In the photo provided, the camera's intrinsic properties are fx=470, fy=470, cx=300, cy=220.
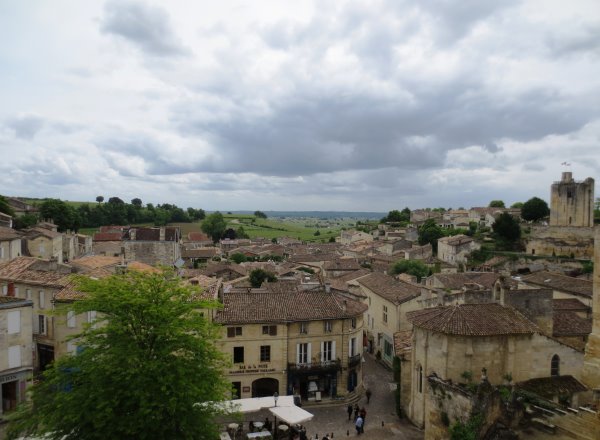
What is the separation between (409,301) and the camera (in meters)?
44.2

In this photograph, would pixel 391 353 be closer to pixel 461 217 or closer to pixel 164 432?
pixel 164 432

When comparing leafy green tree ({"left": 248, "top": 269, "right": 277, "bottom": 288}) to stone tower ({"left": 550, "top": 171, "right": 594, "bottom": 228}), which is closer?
leafy green tree ({"left": 248, "top": 269, "right": 277, "bottom": 288})

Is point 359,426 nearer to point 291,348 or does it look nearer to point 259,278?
point 291,348

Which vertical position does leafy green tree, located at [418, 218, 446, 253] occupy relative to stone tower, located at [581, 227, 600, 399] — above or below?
below

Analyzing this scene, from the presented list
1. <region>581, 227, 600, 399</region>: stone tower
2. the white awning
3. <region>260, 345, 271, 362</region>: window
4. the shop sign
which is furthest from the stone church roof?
the shop sign

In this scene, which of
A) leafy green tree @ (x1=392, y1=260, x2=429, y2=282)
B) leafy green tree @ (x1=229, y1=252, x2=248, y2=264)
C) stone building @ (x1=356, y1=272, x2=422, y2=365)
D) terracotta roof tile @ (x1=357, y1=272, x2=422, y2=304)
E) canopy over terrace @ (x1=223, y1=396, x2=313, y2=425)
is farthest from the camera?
leafy green tree @ (x1=229, y1=252, x2=248, y2=264)

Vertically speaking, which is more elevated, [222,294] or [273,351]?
[222,294]

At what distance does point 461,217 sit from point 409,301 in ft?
362

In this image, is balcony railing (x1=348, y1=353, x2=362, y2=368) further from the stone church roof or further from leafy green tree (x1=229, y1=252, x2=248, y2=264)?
leafy green tree (x1=229, y1=252, x2=248, y2=264)

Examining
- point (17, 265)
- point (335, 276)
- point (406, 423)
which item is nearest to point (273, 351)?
point (406, 423)

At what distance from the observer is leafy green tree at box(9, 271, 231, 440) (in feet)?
58.2

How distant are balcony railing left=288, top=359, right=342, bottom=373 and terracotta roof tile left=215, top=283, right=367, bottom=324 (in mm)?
3280

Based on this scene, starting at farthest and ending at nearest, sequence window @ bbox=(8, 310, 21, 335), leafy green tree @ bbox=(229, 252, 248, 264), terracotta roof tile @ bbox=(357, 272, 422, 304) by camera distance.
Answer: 1. leafy green tree @ bbox=(229, 252, 248, 264)
2. terracotta roof tile @ bbox=(357, 272, 422, 304)
3. window @ bbox=(8, 310, 21, 335)

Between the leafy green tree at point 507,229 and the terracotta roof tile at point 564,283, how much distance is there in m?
35.4
